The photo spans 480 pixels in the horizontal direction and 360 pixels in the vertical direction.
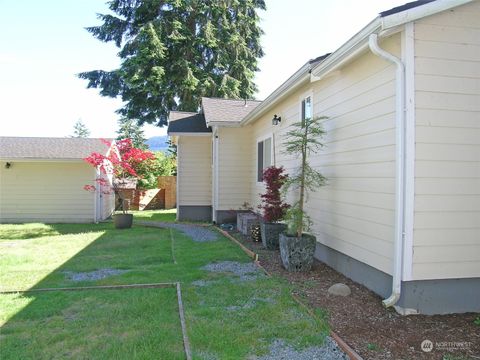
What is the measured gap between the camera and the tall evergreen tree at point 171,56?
20219mm

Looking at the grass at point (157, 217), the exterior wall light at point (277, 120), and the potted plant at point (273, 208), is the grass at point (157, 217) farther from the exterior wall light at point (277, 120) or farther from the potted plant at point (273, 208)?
the potted plant at point (273, 208)

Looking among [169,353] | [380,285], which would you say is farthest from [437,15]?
[169,353]

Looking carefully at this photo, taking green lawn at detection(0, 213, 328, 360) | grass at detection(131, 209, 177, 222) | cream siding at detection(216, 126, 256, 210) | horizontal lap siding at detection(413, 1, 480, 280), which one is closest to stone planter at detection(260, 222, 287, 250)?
green lawn at detection(0, 213, 328, 360)

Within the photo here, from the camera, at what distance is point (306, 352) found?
3.27m

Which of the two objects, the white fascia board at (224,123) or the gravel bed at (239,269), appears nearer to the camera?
the gravel bed at (239,269)

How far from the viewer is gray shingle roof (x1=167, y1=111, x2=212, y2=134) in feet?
42.1

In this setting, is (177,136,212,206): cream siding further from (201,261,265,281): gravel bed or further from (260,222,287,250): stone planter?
(201,261,265,281): gravel bed

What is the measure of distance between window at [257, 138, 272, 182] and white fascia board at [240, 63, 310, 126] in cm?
80

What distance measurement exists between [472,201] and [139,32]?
1964cm

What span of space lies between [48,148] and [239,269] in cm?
1141

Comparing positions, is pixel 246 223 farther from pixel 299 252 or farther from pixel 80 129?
pixel 80 129

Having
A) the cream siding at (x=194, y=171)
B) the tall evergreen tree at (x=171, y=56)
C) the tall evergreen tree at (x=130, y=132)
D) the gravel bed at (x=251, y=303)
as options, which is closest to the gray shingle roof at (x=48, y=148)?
the cream siding at (x=194, y=171)

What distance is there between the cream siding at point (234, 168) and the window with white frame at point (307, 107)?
4.53 m

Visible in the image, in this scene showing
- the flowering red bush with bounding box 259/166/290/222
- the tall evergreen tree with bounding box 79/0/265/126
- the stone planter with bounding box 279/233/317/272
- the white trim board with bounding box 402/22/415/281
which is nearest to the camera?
the white trim board with bounding box 402/22/415/281
